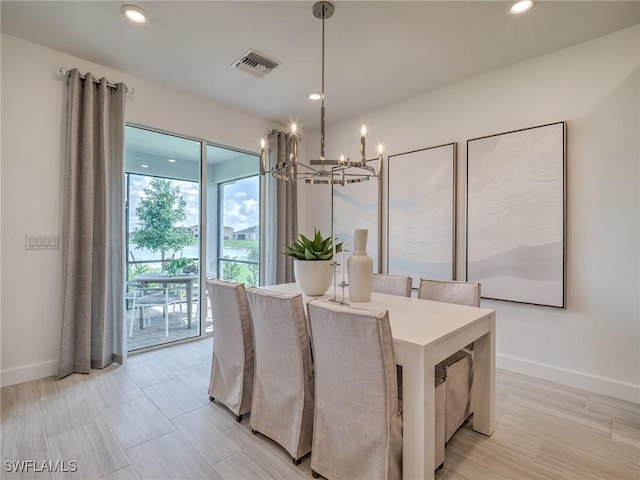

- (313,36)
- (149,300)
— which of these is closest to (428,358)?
(313,36)

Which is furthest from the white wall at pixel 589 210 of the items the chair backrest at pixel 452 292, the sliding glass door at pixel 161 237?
the sliding glass door at pixel 161 237

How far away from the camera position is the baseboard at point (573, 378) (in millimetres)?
2384

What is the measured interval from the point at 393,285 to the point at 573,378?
161cm

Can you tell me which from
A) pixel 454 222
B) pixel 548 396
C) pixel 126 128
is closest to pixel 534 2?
pixel 454 222

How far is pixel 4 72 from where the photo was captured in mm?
2525

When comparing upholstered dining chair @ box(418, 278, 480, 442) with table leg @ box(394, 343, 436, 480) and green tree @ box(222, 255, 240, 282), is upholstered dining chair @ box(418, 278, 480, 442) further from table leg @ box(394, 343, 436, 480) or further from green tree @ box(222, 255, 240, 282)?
green tree @ box(222, 255, 240, 282)

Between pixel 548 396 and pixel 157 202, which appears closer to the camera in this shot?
pixel 548 396

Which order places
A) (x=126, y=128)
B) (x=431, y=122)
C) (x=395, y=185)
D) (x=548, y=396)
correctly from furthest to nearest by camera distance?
1. (x=395, y=185)
2. (x=431, y=122)
3. (x=126, y=128)
4. (x=548, y=396)

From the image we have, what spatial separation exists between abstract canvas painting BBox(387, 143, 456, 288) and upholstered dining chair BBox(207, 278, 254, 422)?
2.08 metres

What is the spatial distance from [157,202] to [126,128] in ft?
2.56

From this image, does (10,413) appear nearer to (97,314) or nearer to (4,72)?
(97,314)

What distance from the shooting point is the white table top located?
1.49 metres


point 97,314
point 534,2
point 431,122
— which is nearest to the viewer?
point 534,2

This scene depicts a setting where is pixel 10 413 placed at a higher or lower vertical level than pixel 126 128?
lower
